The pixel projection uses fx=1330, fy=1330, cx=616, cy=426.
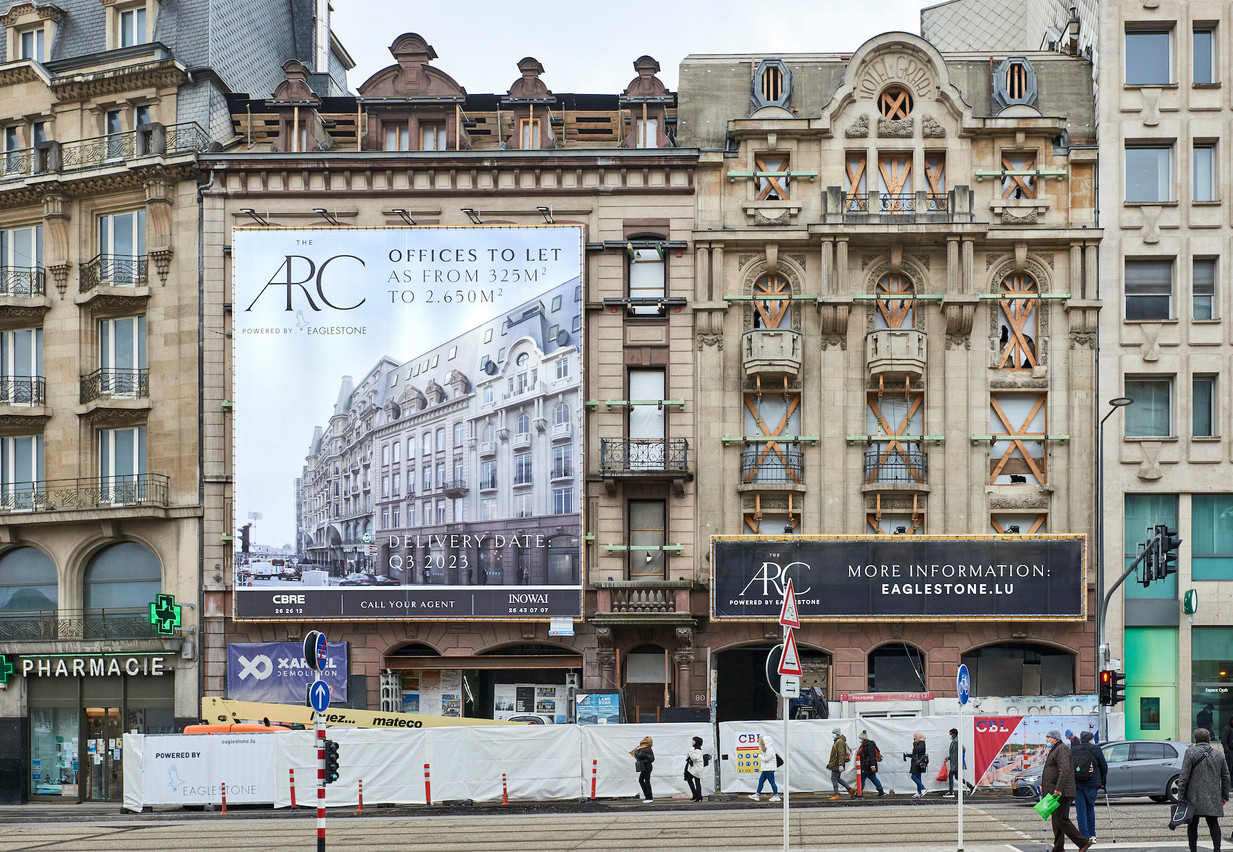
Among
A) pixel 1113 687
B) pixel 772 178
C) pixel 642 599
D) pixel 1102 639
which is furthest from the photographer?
pixel 772 178

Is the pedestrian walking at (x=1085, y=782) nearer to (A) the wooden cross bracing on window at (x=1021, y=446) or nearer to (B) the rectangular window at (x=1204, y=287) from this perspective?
(A) the wooden cross bracing on window at (x=1021, y=446)

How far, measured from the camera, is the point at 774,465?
131ft

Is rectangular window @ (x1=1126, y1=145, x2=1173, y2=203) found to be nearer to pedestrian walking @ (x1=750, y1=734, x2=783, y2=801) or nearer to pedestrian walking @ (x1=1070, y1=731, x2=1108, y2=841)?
pedestrian walking @ (x1=750, y1=734, x2=783, y2=801)

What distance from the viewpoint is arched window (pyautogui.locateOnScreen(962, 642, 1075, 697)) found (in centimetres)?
3950

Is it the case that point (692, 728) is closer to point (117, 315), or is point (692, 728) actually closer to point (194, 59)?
point (117, 315)

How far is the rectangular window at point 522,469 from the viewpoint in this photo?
39.8 meters

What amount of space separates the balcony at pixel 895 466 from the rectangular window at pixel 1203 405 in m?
8.39

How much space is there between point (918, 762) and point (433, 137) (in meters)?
24.3

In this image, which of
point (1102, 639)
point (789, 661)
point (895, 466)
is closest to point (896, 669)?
point (895, 466)

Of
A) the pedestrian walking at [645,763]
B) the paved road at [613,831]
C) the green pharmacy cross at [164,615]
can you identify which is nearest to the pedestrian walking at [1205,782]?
the paved road at [613,831]

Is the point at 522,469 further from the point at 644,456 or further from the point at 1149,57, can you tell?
the point at 1149,57

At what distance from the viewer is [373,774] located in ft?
100

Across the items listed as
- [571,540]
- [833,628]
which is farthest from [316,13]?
[833,628]

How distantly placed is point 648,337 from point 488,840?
749 inches
